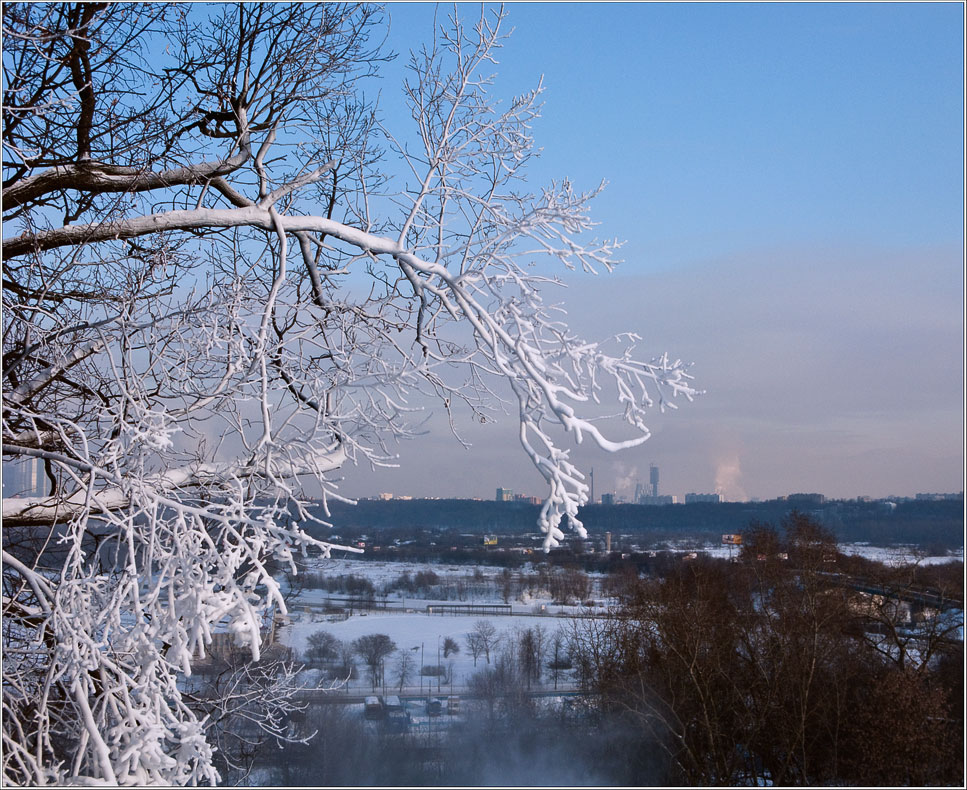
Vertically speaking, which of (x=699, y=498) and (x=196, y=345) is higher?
(x=196, y=345)

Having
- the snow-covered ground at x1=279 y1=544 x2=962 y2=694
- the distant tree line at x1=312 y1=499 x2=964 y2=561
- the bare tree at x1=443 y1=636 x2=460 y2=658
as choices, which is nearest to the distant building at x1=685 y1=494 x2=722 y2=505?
the distant tree line at x1=312 y1=499 x2=964 y2=561

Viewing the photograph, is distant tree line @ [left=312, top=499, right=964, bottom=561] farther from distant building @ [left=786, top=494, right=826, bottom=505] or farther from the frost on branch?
the frost on branch

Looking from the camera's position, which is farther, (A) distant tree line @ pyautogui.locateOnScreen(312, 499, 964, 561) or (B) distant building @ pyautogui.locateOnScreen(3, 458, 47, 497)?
(A) distant tree line @ pyautogui.locateOnScreen(312, 499, 964, 561)

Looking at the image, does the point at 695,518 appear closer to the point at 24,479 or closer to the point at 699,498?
the point at 699,498

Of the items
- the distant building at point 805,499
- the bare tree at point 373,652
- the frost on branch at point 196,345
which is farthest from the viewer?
the bare tree at point 373,652

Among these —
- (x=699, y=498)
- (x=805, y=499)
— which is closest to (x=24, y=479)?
(x=805, y=499)

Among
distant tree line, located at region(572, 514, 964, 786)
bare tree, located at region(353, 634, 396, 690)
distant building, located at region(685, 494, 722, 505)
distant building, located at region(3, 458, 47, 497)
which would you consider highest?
distant building, located at region(3, 458, 47, 497)

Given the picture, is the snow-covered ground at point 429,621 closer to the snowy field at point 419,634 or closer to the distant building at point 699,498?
the snowy field at point 419,634

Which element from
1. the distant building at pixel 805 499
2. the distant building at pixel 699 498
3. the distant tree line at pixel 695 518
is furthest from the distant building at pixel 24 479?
the distant building at pixel 699 498

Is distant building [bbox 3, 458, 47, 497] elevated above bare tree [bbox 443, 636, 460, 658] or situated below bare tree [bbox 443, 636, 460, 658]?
above

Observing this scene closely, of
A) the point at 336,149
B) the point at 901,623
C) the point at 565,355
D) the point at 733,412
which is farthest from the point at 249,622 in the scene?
the point at 901,623

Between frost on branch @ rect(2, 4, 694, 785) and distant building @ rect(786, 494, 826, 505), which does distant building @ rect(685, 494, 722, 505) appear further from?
frost on branch @ rect(2, 4, 694, 785)

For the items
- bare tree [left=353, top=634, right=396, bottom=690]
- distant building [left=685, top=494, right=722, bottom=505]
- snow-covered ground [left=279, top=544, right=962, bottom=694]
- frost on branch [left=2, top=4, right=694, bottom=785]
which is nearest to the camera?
frost on branch [left=2, top=4, right=694, bottom=785]

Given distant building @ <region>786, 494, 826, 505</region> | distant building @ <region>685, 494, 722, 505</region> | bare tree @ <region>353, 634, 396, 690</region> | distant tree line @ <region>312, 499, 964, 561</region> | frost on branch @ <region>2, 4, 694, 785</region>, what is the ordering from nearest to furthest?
frost on branch @ <region>2, 4, 694, 785</region>
distant tree line @ <region>312, 499, 964, 561</region>
distant building @ <region>786, 494, 826, 505</region>
distant building @ <region>685, 494, 722, 505</region>
bare tree @ <region>353, 634, 396, 690</region>
